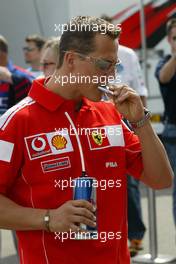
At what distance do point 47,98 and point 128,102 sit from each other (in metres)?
0.30

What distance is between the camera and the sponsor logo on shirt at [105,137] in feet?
10.1

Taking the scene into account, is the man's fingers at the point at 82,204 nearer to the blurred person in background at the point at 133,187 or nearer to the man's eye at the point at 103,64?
the man's eye at the point at 103,64

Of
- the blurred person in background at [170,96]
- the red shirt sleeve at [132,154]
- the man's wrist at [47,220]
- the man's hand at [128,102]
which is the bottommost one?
the man's wrist at [47,220]

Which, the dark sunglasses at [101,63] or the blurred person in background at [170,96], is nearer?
the dark sunglasses at [101,63]

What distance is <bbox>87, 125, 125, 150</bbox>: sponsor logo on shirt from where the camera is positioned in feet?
10.1

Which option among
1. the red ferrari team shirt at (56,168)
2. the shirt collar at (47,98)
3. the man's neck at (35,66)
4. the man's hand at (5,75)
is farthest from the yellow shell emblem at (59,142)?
the man's neck at (35,66)

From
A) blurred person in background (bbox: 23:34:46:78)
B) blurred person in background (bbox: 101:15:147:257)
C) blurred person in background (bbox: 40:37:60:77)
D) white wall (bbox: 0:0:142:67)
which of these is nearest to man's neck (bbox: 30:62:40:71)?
blurred person in background (bbox: 23:34:46:78)

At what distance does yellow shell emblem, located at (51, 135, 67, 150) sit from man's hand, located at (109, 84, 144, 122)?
0.24m

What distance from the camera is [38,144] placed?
302 cm

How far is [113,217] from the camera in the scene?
3.10 meters

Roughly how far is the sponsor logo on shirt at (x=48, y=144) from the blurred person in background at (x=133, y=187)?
3695mm

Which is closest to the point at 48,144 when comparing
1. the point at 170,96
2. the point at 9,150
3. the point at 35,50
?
the point at 9,150

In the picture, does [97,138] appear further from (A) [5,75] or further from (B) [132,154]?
(A) [5,75]

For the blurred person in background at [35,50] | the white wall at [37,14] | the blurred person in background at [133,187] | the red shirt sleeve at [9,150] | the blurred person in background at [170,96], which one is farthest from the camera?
the white wall at [37,14]
